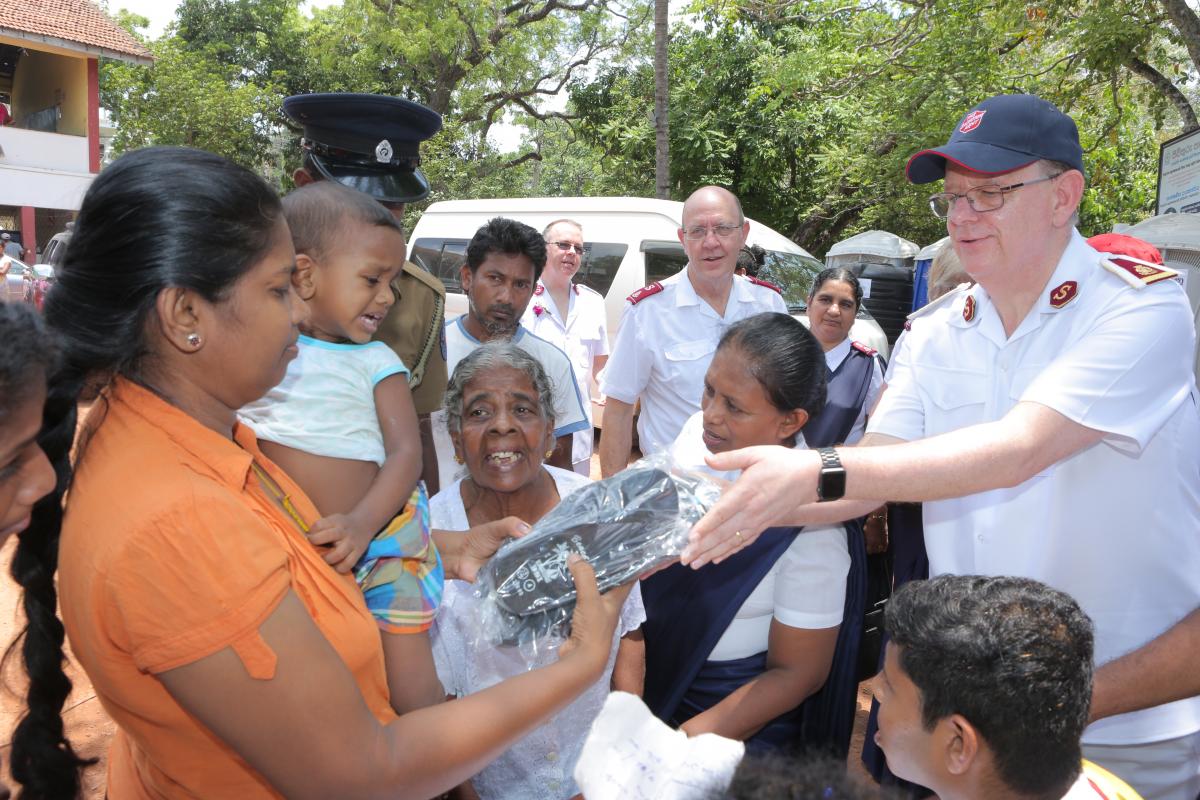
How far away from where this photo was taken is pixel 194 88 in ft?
70.8

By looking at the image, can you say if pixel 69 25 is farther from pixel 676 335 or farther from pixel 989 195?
pixel 989 195

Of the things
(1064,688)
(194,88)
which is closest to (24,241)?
(194,88)

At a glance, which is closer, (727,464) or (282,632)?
(282,632)

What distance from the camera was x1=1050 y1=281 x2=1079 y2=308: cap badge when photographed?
198cm

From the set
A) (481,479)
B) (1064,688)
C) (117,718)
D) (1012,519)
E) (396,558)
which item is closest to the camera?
(117,718)

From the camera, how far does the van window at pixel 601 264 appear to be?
8.57 meters

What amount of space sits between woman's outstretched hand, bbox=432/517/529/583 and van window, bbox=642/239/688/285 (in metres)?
6.48

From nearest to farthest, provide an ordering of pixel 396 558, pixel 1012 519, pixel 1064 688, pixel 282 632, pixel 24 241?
pixel 282 632 < pixel 1064 688 < pixel 396 558 < pixel 1012 519 < pixel 24 241

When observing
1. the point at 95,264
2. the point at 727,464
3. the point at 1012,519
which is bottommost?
the point at 1012,519

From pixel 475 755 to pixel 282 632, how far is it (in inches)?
14.9

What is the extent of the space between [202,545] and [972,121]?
195 cm

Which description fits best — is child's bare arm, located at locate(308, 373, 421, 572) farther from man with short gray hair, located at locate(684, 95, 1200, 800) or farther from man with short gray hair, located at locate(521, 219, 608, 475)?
man with short gray hair, located at locate(521, 219, 608, 475)

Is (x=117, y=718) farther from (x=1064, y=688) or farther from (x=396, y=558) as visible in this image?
(x=1064, y=688)

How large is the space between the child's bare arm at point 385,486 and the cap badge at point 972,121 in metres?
1.56
